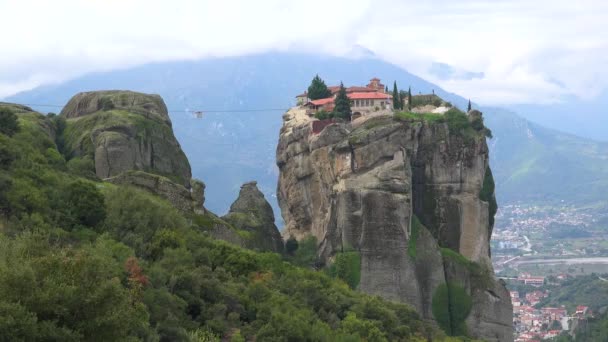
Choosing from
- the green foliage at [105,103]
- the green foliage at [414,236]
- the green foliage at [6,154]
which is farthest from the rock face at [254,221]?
the green foliage at [6,154]

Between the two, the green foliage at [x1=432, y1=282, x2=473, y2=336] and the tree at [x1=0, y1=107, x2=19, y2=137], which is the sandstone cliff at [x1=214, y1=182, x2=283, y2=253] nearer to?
the green foliage at [x1=432, y1=282, x2=473, y2=336]

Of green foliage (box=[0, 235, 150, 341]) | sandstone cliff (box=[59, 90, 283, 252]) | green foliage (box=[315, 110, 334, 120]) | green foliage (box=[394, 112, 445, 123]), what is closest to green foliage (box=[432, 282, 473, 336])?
sandstone cliff (box=[59, 90, 283, 252])

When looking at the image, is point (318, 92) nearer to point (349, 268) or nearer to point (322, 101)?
point (322, 101)

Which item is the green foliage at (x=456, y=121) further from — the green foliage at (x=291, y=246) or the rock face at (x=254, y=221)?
the rock face at (x=254, y=221)

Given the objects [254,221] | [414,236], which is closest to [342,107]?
[414,236]

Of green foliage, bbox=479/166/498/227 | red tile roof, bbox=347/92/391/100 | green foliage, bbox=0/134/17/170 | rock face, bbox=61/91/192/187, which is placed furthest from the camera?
red tile roof, bbox=347/92/391/100
